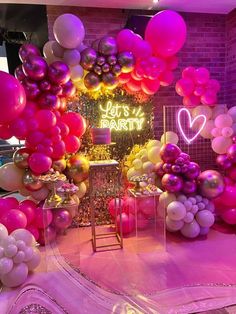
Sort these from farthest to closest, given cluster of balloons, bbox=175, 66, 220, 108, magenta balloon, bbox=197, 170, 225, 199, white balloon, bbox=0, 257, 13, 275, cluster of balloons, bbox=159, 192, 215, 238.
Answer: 1. cluster of balloons, bbox=175, 66, 220, 108
2. magenta balloon, bbox=197, 170, 225, 199
3. cluster of balloons, bbox=159, 192, 215, 238
4. white balloon, bbox=0, 257, 13, 275

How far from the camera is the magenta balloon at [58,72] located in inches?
106

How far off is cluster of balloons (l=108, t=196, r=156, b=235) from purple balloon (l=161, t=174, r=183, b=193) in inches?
8.2

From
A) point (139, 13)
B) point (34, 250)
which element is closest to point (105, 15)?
point (139, 13)

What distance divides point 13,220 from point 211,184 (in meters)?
1.94

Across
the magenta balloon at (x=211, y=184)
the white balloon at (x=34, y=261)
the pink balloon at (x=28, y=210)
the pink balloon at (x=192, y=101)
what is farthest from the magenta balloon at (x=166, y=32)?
the white balloon at (x=34, y=261)

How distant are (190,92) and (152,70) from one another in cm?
57

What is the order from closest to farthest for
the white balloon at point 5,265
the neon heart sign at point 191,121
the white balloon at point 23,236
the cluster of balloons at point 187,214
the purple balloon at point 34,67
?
1. the white balloon at point 5,265
2. the white balloon at point 23,236
3. the purple balloon at point 34,67
4. the cluster of balloons at point 187,214
5. the neon heart sign at point 191,121

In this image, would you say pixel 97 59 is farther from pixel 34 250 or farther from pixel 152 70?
pixel 34 250

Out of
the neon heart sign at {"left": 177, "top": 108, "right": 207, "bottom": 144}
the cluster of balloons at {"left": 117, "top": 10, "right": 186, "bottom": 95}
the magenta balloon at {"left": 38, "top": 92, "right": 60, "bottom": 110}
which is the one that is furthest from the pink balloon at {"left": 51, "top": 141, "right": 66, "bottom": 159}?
the neon heart sign at {"left": 177, "top": 108, "right": 207, "bottom": 144}

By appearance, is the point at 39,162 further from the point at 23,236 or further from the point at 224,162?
the point at 224,162

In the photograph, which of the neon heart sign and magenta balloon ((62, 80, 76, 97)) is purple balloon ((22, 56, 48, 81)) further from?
the neon heart sign

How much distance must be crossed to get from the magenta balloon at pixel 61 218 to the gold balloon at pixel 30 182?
310 mm

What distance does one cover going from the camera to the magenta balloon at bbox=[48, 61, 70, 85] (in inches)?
106

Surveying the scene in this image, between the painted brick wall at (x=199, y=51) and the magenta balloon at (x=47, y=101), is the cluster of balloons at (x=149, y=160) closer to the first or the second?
the painted brick wall at (x=199, y=51)
